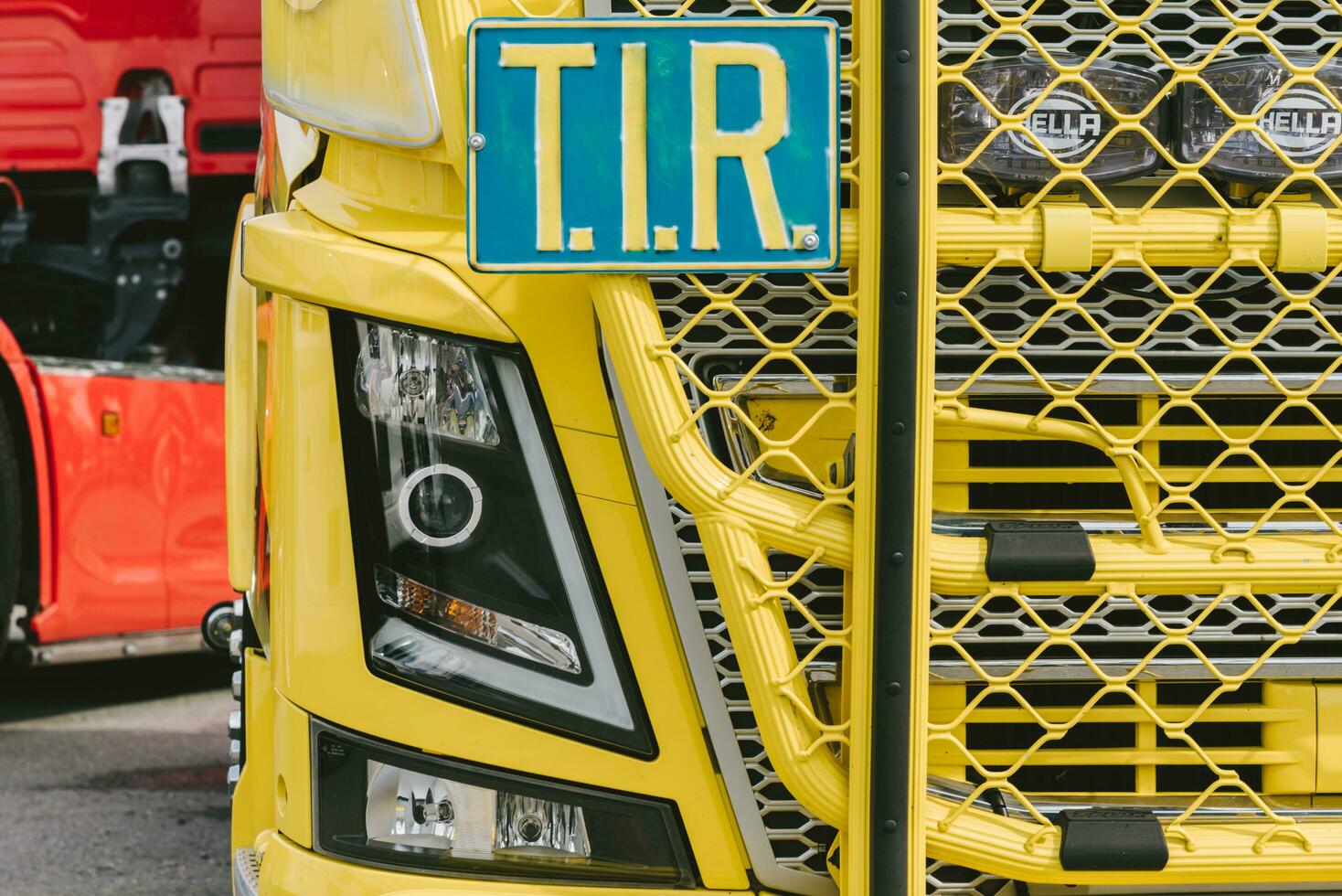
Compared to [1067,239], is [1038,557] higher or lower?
lower

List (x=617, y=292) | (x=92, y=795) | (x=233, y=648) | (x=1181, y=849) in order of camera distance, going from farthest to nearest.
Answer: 1. (x=92, y=795)
2. (x=233, y=648)
3. (x=1181, y=849)
4. (x=617, y=292)

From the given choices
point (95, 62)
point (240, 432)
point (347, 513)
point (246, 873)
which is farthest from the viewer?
point (95, 62)

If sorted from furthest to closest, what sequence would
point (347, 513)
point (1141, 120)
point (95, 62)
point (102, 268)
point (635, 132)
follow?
1. point (102, 268)
2. point (95, 62)
3. point (347, 513)
4. point (1141, 120)
5. point (635, 132)

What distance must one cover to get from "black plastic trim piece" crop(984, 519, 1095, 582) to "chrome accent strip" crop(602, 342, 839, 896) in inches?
15.3

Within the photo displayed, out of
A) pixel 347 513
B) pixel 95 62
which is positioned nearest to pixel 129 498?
pixel 95 62

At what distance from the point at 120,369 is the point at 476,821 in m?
3.77

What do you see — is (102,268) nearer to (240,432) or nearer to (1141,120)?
(240,432)

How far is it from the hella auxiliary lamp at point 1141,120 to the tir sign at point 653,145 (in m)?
0.24

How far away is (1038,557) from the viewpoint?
1730mm

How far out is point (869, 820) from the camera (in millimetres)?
1714

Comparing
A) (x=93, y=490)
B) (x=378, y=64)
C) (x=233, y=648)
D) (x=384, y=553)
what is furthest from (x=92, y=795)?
(x=378, y=64)

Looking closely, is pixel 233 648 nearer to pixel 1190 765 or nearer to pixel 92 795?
pixel 1190 765

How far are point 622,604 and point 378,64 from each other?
29.8 inches

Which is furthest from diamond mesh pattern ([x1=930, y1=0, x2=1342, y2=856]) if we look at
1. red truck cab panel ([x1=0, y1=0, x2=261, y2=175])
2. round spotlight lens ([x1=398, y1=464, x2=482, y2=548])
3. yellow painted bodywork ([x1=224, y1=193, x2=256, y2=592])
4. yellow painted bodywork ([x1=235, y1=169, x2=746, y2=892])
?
red truck cab panel ([x1=0, y1=0, x2=261, y2=175])
